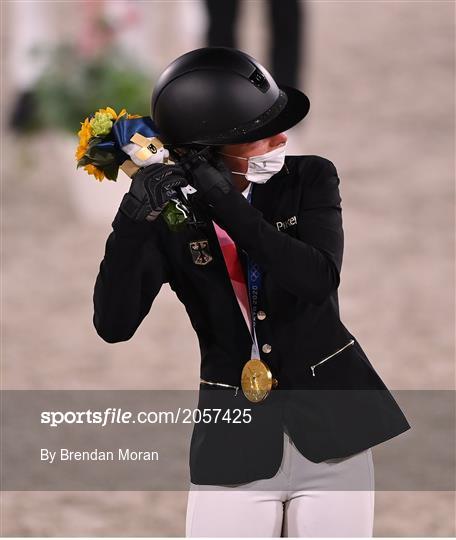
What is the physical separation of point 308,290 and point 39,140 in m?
9.38

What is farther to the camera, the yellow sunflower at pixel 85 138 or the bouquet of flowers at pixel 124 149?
the yellow sunflower at pixel 85 138

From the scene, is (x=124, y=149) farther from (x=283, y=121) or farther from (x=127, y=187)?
(x=127, y=187)

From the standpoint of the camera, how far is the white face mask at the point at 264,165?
10.0 feet

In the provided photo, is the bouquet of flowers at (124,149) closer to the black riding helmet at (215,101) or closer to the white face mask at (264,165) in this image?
the black riding helmet at (215,101)

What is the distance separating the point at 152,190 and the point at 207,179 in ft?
0.41

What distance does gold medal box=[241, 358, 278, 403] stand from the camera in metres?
3.03

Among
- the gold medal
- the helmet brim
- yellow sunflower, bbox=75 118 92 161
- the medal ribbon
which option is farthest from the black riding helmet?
the gold medal

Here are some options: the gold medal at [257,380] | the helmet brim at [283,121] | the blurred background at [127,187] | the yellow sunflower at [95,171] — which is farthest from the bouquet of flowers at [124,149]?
the blurred background at [127,187]

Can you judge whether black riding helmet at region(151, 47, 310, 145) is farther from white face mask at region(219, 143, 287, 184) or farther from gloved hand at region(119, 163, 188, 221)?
gloved hand at region(119, 163, 188, 221)

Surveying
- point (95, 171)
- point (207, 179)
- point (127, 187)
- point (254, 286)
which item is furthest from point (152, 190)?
point (127, 187)

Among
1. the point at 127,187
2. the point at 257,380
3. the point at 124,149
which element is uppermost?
the point at 127,187

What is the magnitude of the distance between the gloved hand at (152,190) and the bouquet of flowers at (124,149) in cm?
4

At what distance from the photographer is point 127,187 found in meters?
8.74

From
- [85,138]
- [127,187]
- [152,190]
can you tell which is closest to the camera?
[152,190]
